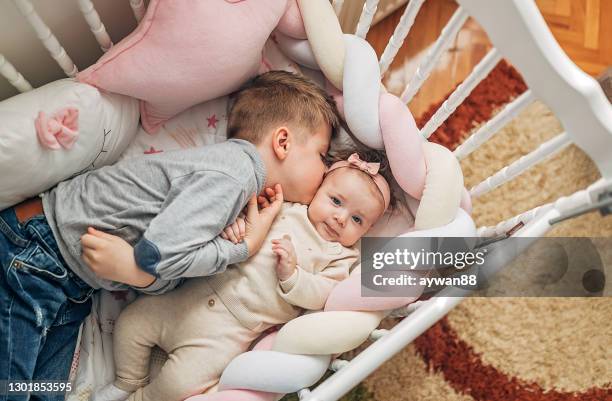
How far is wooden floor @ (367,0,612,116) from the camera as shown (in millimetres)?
1455

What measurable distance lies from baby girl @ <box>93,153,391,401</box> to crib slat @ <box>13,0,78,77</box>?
35 cm

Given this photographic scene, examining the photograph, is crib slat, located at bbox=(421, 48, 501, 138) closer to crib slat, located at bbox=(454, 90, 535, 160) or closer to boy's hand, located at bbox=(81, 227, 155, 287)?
crib slat, located at bbox=(454, 90, 535, 160)

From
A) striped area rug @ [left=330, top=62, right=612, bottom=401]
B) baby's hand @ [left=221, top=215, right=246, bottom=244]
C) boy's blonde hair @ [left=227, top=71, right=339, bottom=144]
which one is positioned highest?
boy's blonde hair @ [left=227, top=71, right=339, bottom=144]

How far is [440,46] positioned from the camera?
941mm

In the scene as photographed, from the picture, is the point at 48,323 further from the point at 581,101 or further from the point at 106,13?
the point at 581,101

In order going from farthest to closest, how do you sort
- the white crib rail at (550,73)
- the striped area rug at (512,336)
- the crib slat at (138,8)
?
the striped area rug at (512,336), the crib slat at (138,8), the white crib rail at (550,73)

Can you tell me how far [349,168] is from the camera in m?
1.06

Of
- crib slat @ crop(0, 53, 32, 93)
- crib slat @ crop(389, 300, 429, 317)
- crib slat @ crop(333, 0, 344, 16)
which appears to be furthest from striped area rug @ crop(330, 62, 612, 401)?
crib slat @ crop(0, 53, 32, 93)

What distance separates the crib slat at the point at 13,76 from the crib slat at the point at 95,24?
0.13m

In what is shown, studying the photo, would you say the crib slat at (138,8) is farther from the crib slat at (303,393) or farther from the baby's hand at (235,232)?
the crib slat at (303,393)

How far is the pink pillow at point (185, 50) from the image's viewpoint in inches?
36.9

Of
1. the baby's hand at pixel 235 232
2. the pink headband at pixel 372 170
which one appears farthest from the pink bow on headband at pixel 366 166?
the baby's hand at pixel 235 232

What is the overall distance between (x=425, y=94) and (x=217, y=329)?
0.76m

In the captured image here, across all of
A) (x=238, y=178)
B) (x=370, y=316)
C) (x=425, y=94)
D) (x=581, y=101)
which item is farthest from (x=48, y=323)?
(x=425, y=94)
